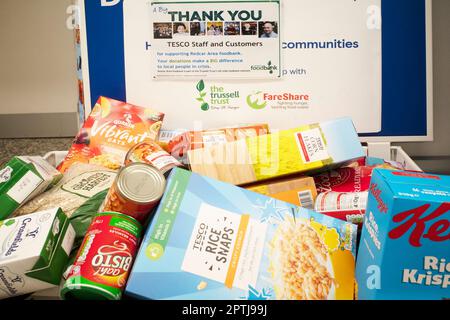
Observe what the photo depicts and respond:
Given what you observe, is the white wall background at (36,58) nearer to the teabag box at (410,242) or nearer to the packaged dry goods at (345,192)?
the packaged dry goods at (345,192)

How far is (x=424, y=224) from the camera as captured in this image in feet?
2.88

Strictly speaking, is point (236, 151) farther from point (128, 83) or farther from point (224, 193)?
point (128, 83)

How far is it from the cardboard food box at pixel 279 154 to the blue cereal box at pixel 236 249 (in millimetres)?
112

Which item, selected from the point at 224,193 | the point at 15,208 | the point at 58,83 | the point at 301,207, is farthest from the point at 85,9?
the point at 58,83

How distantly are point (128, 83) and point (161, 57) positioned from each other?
19 centimetres

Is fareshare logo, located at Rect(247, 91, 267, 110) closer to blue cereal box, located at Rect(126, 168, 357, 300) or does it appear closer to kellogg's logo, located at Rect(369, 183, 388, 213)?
blue cereal box, located at Rect(126, 168, 357, 300)

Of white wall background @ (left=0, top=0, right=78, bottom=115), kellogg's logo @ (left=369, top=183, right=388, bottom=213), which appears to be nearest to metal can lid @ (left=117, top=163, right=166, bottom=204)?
kellogg's logo @ (left=369, top=183, right=388, bottom=213)

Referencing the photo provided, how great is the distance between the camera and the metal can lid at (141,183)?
1.08 m

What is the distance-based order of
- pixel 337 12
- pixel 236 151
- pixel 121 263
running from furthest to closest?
pixel 337 12 < pixel 236 151 < pixel 121 263

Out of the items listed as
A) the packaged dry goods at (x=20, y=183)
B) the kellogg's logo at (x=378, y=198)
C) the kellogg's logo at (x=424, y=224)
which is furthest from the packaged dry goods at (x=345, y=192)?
the packaged dry goods at (x=20, y=183)

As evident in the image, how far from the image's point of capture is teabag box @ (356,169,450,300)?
0.88m

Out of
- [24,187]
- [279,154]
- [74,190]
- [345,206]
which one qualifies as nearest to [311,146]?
[279,154]

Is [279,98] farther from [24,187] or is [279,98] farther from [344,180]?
[24,187]

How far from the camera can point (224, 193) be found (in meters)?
1.18
